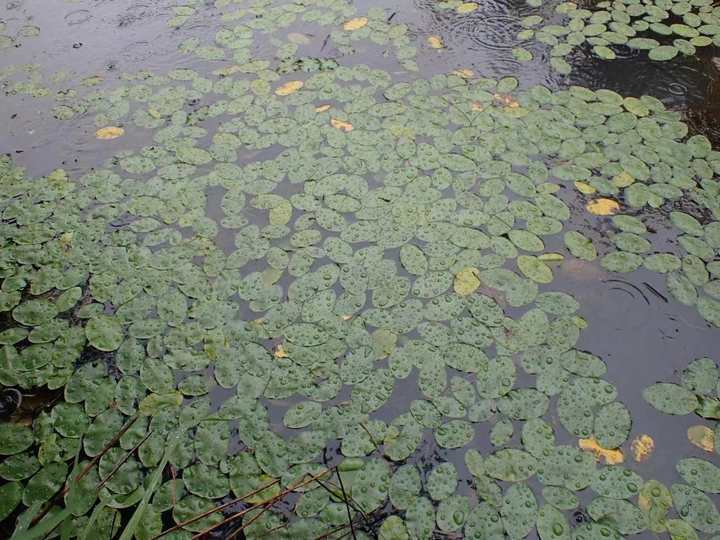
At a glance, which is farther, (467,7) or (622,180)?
(467,7)

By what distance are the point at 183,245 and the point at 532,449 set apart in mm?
1549

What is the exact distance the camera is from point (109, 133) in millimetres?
2857

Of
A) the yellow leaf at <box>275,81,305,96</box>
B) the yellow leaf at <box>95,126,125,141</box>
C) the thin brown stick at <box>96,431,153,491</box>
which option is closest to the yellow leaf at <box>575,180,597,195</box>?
the yellow leaf at <box>275,81,305,96</box>

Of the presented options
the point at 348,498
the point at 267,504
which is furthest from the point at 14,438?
the point at 348,498

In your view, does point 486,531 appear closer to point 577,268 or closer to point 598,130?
point 577,268

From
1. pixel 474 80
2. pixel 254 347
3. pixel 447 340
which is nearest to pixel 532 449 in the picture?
pixel 447 340

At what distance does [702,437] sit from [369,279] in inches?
47.8

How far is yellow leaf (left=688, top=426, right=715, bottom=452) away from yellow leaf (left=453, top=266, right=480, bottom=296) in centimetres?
83

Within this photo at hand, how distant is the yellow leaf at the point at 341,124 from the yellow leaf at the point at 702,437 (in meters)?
1.89

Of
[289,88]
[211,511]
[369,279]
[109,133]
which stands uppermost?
[289,88]

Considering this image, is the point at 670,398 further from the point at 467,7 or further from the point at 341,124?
the point at 467,7

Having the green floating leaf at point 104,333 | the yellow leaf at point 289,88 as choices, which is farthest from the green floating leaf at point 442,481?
the yellow leaf at point 289,88

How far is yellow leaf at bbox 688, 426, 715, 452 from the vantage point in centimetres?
173

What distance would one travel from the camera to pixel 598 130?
264 cm
